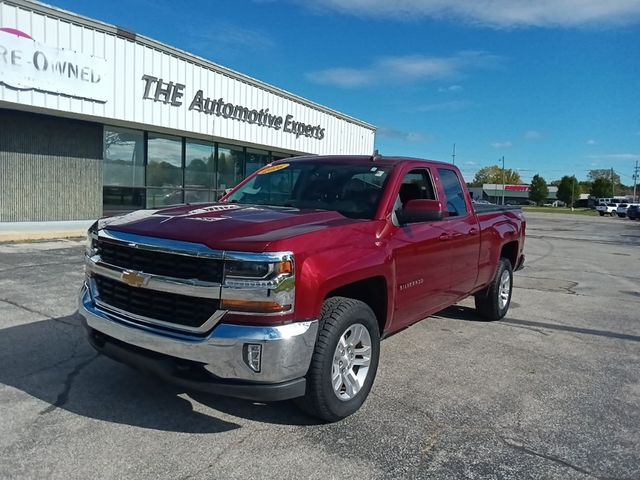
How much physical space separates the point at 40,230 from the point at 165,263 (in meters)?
11.3

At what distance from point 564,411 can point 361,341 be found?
5.49ft

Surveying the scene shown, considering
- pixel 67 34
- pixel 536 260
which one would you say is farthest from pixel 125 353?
pixel 536 260

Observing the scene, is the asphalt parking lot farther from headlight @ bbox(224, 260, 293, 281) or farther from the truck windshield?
the truck windshield

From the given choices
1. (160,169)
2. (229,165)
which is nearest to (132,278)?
(160,169)

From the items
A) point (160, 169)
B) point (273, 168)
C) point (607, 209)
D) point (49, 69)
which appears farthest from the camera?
point (607, 209)

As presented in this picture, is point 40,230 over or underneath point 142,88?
underneath

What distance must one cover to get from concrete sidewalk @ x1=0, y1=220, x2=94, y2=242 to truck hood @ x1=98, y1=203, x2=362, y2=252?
385 inches

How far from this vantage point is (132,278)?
10.8 ft

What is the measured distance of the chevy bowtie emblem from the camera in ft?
10.7

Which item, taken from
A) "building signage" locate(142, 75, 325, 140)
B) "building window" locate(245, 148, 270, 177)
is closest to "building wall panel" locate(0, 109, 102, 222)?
"building signage" locate(142, 75, 325, 140)

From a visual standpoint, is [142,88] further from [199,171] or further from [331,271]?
[331,271]

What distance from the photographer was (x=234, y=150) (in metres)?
19.1

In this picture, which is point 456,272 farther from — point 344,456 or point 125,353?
point 125,353

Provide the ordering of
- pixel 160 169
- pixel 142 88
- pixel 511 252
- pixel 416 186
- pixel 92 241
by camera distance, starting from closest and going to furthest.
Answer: pixel 92 241 → pixel 416 186 → pixel 511 252 → pixel 142 88 → pixel 160 169
